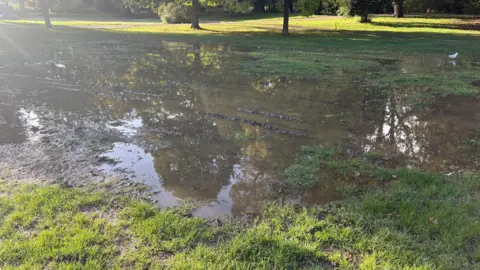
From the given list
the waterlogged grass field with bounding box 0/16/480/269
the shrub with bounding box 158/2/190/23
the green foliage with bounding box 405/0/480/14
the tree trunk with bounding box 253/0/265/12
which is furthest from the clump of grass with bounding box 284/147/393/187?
the tree trunk with bounding box 253/0/265/12

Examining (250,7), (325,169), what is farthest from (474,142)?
(250,7)

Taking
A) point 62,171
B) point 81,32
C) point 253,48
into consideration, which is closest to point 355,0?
point 253,48

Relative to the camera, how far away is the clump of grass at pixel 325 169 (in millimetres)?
5004

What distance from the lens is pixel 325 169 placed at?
5.31 metres

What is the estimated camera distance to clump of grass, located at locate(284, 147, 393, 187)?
500cm

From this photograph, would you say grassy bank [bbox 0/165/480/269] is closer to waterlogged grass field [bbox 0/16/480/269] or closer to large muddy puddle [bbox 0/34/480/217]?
waterlogged grass field [bbox 0/16/480/269]

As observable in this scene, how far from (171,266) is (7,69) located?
12.7 metres

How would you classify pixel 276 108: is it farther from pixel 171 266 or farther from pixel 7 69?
pixel 7 69

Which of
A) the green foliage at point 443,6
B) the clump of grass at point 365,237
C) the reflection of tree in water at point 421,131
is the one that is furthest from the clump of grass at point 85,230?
the green foliage at point 443,6

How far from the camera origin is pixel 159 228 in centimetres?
380

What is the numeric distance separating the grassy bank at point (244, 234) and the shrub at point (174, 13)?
104 ft

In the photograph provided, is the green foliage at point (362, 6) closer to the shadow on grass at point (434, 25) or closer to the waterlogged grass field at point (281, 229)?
the shadow on grass at point (434, 25)

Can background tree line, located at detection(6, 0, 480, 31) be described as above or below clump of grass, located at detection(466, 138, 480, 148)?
above

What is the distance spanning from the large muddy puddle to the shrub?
2325 cm
